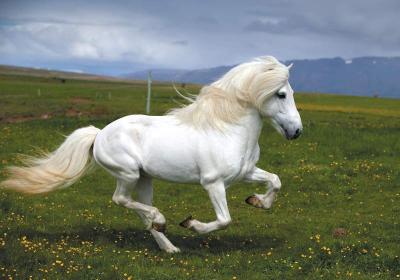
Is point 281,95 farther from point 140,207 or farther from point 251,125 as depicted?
point 140,207

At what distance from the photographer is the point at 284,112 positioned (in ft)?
28.9

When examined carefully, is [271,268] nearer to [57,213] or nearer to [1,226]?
[1,226]

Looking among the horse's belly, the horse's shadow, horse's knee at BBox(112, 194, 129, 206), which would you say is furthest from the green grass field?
the horse's belly

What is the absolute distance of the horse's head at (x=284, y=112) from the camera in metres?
8.73

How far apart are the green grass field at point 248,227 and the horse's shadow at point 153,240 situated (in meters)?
0.02

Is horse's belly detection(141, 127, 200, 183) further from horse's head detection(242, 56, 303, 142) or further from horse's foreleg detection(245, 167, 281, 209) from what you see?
horse's head detection(242, 56, 303, 142)

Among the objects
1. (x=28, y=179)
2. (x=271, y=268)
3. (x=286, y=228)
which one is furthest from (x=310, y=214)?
(x=28, y=179)

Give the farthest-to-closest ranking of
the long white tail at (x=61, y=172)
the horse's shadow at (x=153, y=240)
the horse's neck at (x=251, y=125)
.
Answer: the long white tail at (x=61, y=172) < the horse's shadow at (x=153, y=240) < the horse's neck at (x=251, y=125)

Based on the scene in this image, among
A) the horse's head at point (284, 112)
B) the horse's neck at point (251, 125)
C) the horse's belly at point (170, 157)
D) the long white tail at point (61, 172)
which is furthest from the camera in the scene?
the long white tail at point (61, 172)

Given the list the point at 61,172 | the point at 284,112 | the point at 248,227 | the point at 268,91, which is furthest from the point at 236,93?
the point at 248,227

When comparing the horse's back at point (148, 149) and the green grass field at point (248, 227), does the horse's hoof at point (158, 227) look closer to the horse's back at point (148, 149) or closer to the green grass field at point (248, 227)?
the green grass field at point (248, 227)

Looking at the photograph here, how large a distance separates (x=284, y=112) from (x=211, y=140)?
1.22 metres

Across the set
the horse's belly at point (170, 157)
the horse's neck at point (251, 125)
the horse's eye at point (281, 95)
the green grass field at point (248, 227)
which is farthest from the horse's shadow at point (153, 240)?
the horse's eye at point (281, 95)

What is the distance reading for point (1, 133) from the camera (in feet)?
80.9
